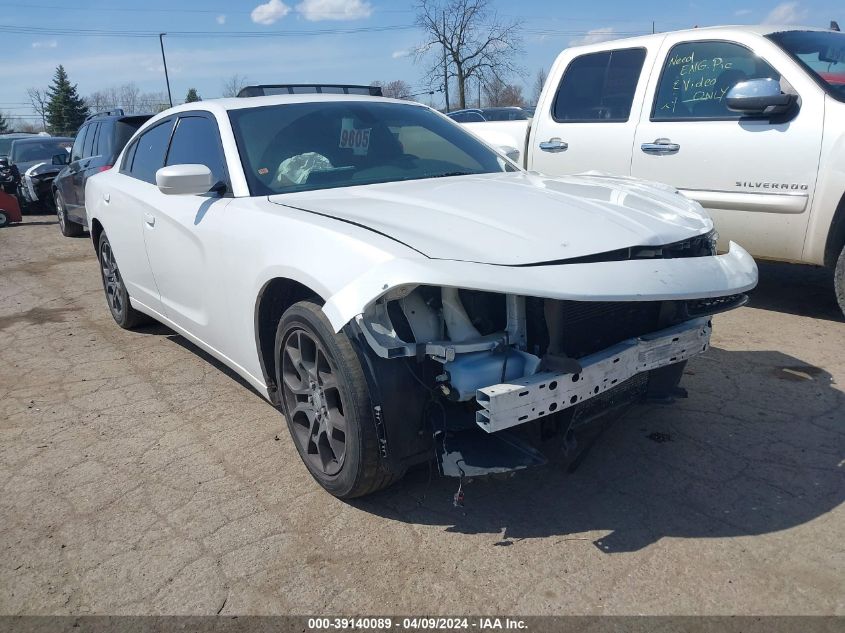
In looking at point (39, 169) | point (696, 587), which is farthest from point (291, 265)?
point (39, 169)

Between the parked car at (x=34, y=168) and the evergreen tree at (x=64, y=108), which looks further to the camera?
the evergreen tree at (x=64, y=108)

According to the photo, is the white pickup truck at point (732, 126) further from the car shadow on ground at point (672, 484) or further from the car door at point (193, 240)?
the car door at point (193, 240)

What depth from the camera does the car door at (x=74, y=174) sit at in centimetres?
1011

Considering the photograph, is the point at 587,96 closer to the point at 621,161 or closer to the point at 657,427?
the point at 621,161

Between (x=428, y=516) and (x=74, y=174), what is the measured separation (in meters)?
9.37

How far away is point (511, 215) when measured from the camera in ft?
8.93

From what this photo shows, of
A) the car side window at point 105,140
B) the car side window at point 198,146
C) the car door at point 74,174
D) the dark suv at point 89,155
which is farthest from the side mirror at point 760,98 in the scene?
the car door at point 74,174

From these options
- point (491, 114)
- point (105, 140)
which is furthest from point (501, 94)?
point (105, 140)

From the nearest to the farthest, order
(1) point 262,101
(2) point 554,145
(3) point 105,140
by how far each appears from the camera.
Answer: (1) point 262,101, (2) point 554,145, (3) point 105,140

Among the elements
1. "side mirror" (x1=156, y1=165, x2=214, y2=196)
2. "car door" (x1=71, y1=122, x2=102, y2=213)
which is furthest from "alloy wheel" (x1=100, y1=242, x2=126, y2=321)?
"car door" (x1=71, y1=122, x2=102, y2=213)

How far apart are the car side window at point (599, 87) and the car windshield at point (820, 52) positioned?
1074mm

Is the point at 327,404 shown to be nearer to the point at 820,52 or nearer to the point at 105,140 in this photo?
the point at 820,52

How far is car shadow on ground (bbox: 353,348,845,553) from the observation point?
8.66 ft

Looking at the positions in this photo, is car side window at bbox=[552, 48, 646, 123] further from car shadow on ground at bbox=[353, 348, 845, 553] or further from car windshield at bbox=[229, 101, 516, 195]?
car shadow on ground at bbox=[353, 348, 845, 553]
